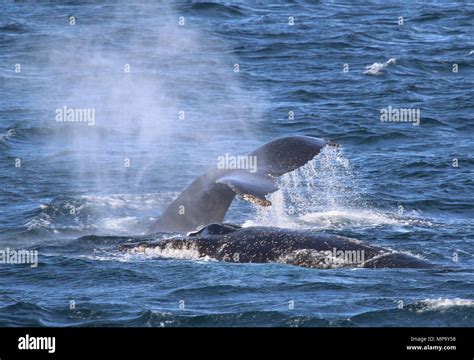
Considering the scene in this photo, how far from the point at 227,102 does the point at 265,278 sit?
763 inches

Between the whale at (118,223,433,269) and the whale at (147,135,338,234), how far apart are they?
68 cm

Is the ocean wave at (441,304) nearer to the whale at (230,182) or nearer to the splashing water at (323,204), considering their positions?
the whale at (230,182)

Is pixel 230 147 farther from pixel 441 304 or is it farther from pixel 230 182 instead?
pixel 441 304

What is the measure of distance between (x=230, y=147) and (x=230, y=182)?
1314 cm

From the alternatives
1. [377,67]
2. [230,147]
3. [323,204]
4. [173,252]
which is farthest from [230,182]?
[377,67]

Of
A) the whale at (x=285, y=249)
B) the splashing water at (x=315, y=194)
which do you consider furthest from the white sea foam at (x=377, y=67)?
the whale at (x=285, y=249)

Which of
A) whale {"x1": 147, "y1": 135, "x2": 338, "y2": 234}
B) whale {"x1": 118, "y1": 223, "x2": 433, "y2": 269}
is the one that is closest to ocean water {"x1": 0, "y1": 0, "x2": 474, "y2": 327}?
whale {"x1": 118, "y1": 223, "x2": 433, "y2": 269}

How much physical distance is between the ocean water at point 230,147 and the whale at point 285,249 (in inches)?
5.3

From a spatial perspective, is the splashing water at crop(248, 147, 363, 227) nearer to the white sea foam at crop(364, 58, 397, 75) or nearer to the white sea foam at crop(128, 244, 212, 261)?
the white sea foam at crop(128, 244, 212, 261)

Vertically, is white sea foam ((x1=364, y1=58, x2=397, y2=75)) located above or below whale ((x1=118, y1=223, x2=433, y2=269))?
above

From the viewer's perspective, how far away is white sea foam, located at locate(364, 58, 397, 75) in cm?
3925

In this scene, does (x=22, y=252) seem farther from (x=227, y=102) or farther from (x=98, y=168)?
(x=227, y=102)

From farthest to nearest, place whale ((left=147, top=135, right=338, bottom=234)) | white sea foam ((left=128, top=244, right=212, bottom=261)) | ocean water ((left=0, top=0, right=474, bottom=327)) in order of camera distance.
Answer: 1. white sea foam ((left=128, top=244, right=212, bottom=261))
2. whale ((left=147, top=135, right=338, bottom=234))
3. ocean water ((left=0, top=0, right=474, bottom=327))

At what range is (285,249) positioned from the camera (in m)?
17.6
